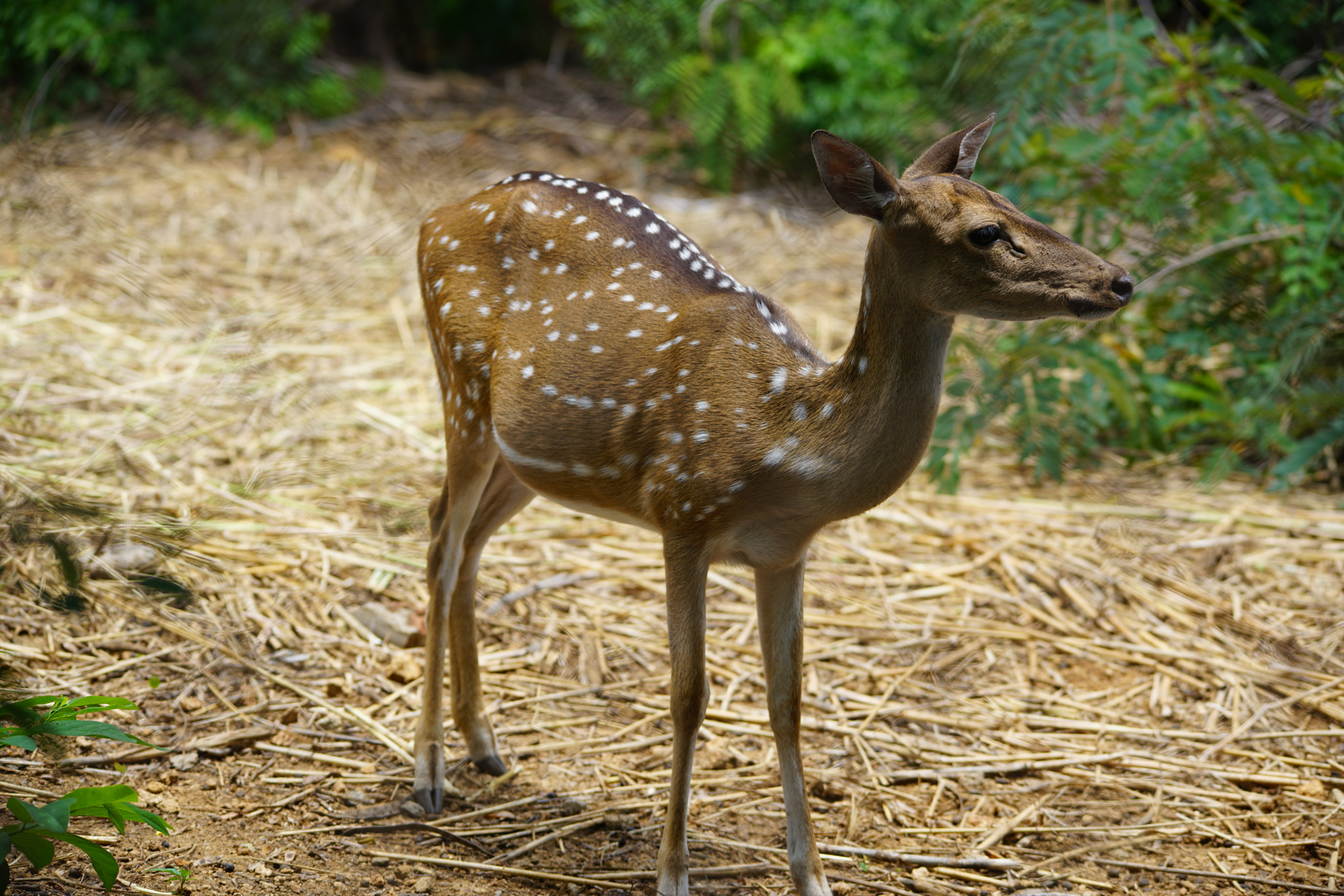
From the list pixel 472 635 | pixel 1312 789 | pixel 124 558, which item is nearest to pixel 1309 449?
pixel 1312 789

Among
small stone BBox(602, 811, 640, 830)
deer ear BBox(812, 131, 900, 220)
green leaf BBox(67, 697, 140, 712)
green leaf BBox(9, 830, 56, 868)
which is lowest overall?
small stone BBox(602, 811, 640, 830)

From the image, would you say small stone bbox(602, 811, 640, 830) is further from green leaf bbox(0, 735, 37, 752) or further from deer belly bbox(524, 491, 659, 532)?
green leaf bbox(0, 735, 37, 752)

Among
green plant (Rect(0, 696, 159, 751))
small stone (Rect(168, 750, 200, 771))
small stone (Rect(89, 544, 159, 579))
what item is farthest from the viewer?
small stone (Rect(89, 544, 159, 579))

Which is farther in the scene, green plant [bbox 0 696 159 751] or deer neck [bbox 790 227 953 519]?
deer neck [bbox 790 227 953 519]

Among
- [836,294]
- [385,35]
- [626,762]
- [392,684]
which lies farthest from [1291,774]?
[385,35]

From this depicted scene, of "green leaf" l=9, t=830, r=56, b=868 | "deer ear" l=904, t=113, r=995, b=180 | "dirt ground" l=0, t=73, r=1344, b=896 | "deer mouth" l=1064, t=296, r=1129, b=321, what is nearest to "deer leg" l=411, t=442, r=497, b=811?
"dirt ground" l=0, t=73, r=1344, b=896

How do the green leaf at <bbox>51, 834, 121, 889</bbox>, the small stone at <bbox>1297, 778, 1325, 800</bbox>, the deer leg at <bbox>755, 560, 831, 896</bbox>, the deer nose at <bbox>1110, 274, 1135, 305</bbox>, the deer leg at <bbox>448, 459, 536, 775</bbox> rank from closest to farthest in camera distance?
the green leaf at <bbox>51, 834, 121, 889</bbox>
the deer nose at <bbox>1110, 274, 1135, 305</bbox>
the deer leg at <bbox>755, 560, 831, 896</bbox>
the small stone at <bbox>1297, 778, 1325, 800</bbox>
the deer leg at <bbox>448, 459, 536, 775</bbox>

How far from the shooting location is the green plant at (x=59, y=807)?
2.19 m

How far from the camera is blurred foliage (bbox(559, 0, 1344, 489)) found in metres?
5.18

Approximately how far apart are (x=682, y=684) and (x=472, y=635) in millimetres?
970

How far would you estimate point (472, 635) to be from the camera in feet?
12.2

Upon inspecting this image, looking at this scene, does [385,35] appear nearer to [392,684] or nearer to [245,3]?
[245,3]

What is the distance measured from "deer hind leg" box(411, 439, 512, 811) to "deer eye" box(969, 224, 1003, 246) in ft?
5.24

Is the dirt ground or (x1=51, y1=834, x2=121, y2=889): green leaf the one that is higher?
(x1=51, y1=834, x2=121, y2=889): green leaf
